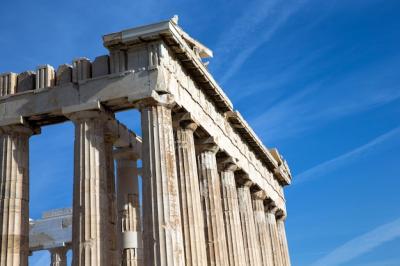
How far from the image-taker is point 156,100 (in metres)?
26.2

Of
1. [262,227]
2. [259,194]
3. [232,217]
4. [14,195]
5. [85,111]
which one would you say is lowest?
[232,217]

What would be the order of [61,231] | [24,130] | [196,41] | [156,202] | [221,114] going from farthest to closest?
[61,231] → [221,114] → [196,41] → [24,130] → [156,202]

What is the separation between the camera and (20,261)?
88.9 feet

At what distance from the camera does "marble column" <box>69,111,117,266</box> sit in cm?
2480

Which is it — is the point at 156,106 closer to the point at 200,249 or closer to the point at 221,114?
the point at 200,249

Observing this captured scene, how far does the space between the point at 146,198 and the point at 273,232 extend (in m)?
22.7

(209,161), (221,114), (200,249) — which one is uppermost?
(221,114)

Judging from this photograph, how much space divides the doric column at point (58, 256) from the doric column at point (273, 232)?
51.5ft

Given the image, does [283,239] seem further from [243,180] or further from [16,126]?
[16,126]

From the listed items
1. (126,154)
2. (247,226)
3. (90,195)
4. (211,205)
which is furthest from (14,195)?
(247,226)

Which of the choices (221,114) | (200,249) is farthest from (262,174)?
(200,249)

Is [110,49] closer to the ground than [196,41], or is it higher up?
closer to the ground

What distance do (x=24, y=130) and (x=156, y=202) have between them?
27.5ft

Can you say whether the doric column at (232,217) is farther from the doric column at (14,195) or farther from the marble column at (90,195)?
the doric column at (14,195)
